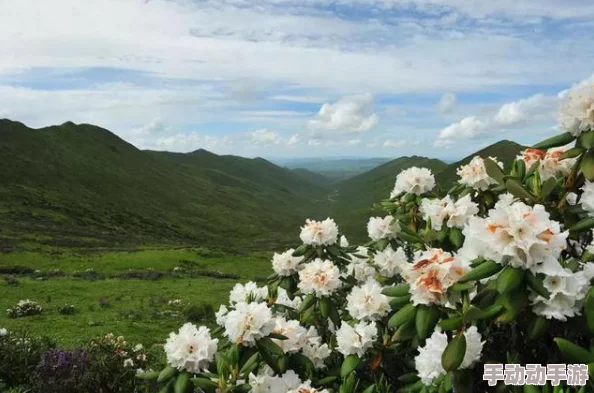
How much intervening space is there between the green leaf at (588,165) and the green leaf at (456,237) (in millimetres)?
1090

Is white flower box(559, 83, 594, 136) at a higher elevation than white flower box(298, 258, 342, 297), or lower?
higher

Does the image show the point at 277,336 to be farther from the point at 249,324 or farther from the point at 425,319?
the point at 425,319

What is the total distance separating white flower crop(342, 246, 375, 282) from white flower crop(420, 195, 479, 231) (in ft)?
3.94

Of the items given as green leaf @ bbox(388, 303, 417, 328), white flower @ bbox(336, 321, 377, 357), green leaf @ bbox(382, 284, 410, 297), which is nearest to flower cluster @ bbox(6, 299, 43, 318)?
white flower @ bbox(336, 321, 377, 357)

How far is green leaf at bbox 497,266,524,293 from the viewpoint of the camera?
2406 mm

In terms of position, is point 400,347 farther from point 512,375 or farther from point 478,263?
point 478,263

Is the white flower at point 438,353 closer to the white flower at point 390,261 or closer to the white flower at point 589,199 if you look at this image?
the white flower at point 589,199

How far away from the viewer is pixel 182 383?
3406 mm

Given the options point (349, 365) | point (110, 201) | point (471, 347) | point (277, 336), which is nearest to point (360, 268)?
point (349, 365)

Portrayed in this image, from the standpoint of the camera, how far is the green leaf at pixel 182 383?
3369 millimetres

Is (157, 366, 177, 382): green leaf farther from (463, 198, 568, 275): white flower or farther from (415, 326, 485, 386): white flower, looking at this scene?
(463, 198, 568, 275): white flower

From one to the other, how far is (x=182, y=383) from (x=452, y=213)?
7.65ft

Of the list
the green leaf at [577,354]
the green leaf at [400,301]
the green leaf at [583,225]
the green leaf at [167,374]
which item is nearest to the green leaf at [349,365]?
the green leaf at [400,301]

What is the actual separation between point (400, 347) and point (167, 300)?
21.5m
